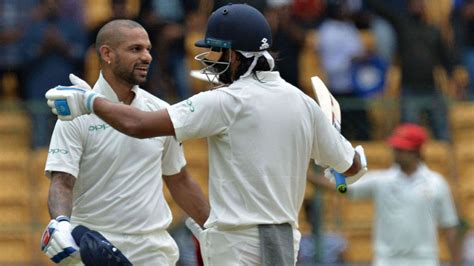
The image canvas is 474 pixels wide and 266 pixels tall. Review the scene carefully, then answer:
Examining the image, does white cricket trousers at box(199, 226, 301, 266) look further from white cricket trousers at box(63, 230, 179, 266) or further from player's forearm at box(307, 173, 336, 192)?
player's forearm at box(307, 173, 336, 192)

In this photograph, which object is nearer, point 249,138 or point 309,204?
point 249,138

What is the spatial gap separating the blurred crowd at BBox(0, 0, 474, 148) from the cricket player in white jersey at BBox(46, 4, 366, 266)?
6528 millimetres

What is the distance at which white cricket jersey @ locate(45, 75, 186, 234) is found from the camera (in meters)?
7.95

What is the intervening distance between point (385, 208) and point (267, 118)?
4934 mm

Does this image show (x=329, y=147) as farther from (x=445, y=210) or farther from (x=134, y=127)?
(x=445, y=210)

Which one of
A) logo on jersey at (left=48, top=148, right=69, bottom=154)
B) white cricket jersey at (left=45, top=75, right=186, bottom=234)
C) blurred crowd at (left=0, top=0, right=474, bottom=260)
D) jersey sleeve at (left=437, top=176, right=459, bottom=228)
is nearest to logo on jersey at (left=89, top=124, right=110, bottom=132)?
white cricket jersey at (left=45, top=75, right=186, bottom=234)

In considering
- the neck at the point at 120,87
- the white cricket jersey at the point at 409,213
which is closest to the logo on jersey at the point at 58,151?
the neck at the point at 120,87

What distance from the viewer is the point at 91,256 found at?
712cm

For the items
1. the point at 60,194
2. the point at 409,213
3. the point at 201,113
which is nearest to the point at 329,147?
the point at 201,113

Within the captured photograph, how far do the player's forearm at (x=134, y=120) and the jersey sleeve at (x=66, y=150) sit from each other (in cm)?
98

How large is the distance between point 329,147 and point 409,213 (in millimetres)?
4530

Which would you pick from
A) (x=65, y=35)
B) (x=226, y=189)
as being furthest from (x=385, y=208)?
(x=226, y=189)

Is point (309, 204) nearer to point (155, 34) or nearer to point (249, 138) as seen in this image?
point (155, 34)

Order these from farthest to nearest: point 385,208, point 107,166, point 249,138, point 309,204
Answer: point 309,204 → point 385,208 → point 107,166 → point 249,138
